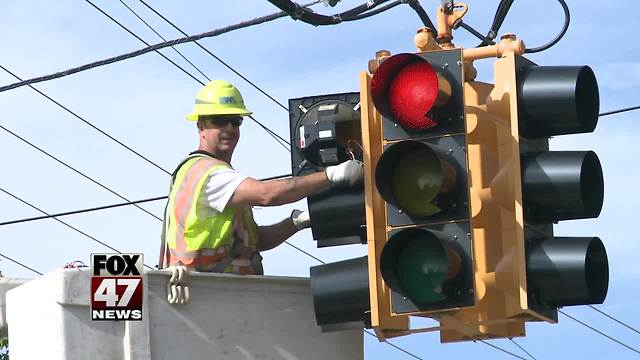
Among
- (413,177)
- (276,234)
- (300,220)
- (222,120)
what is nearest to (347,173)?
(413,177)

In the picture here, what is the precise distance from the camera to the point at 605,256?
7391mm

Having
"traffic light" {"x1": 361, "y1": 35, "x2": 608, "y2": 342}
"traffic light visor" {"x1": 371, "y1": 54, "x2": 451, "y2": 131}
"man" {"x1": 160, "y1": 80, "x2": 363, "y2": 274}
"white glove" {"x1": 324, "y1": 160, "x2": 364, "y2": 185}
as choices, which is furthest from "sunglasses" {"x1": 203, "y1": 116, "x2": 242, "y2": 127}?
"traffic light visor" {"x1": 371, "y1": 54, "x2": 451, "y2": 131}

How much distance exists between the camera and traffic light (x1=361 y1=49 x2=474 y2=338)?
23.3 feet

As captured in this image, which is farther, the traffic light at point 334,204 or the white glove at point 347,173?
the white glove at point 347,173

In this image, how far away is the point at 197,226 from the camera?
912 centimetres

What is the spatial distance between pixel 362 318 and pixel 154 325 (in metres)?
1.10

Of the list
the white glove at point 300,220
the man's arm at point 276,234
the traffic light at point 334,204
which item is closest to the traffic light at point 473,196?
the traffic light at point 334,204

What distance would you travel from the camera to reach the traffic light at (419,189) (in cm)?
710

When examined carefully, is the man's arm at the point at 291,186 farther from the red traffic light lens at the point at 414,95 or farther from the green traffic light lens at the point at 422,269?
the green traffic light lens at the point at 422,269

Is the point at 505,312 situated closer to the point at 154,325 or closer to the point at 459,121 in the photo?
the point at 459,121

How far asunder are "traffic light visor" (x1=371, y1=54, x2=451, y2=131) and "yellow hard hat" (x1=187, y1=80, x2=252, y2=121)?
2381 millimetres

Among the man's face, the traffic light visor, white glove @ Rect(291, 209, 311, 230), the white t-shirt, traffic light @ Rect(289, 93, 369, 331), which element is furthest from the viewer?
the man's face

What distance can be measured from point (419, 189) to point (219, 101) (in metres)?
2.64

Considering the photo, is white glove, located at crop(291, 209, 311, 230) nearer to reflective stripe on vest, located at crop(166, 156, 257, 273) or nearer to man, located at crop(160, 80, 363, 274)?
man, located at crop(160, 80, 363, 274)
